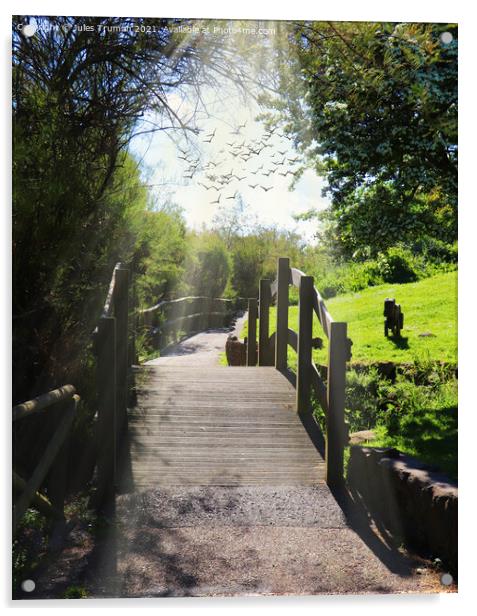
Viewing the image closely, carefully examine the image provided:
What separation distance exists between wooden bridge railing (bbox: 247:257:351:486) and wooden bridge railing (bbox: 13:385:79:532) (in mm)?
1520

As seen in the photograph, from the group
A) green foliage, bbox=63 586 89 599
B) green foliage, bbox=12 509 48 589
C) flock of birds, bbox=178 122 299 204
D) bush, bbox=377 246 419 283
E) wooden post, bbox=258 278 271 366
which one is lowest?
green foliage, bbox=63 586 89 599

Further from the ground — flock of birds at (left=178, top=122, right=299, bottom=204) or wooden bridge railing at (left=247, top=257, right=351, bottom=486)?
flock of birds at (left=178, top=122, right=299, bottom=204)

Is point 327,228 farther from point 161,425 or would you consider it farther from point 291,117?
point 161,425

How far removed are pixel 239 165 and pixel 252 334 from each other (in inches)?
146

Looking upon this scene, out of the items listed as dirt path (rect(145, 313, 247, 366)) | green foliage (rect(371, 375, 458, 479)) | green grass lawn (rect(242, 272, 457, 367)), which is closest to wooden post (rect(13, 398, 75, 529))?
green grass lawn (rect(242, 272, 457, 367))

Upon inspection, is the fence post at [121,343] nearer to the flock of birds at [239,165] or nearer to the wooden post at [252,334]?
the flock of birds at [239,165]

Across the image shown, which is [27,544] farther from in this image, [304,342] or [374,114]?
[374,114]

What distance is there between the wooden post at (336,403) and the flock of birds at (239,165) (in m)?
0.97

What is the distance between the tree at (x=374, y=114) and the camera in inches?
140

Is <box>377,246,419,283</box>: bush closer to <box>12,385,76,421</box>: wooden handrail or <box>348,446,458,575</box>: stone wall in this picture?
<box>348,446,458,575</box>: stone wall

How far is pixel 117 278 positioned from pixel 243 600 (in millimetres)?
2055

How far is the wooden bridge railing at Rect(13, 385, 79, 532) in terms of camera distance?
117 inches

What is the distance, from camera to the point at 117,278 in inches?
153

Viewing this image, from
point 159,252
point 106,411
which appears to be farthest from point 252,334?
point 106,411
